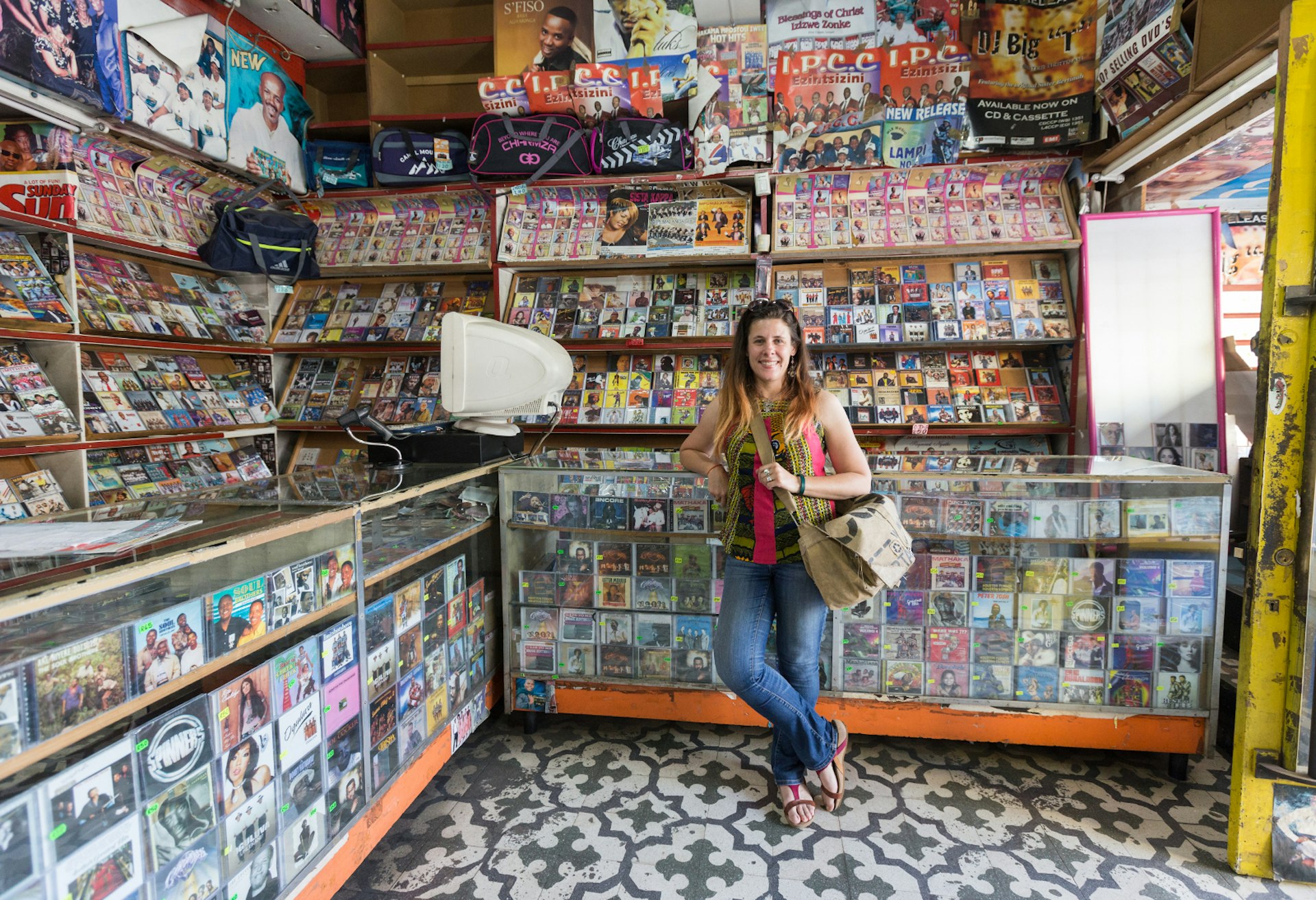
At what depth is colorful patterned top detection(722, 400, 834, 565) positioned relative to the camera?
1.91 metres

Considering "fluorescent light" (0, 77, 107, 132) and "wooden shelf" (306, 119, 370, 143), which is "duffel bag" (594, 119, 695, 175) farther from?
"fluorescent light" (0, 77, 107, 132)

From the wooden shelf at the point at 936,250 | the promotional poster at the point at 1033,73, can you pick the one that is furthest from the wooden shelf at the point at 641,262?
the promotional poster at the point at 1033,73

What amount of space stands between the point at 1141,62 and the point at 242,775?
4.05 meters

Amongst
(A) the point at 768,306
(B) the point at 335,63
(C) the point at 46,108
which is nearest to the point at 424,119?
(B) the point at 335,63

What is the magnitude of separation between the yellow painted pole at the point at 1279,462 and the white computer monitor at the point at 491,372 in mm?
2226

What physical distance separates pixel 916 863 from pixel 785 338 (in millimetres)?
1518

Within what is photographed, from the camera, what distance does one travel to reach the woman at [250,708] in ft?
4.57

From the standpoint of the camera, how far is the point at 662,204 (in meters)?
3.63

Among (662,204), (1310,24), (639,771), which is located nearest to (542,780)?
(639,771)

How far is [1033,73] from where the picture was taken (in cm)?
329

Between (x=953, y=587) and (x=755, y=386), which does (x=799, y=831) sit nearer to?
(x=953, y=587)

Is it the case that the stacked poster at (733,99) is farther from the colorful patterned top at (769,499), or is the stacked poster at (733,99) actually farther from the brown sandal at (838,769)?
the brown sandal at (838,769)

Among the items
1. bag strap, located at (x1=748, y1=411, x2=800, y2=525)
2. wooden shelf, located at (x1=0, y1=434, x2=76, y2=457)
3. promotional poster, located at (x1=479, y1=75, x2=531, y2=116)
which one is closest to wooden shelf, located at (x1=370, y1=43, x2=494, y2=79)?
promotional poster, located at (x1=479, y1=75, x2=531, y2=116)

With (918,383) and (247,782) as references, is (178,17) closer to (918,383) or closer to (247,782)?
(247,782)
